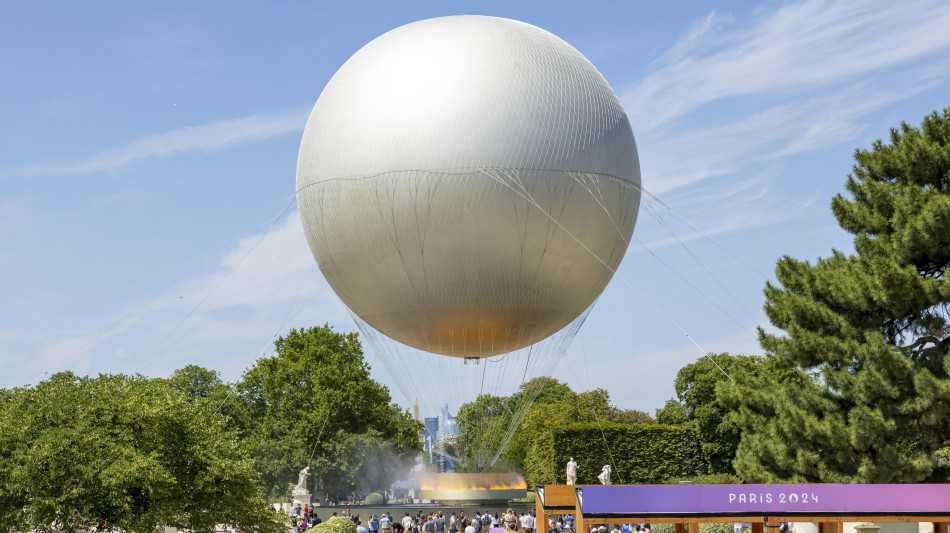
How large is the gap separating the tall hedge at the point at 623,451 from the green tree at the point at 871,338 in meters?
31.1

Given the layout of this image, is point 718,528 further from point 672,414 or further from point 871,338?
point 672,414

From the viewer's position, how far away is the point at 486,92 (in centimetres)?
2484

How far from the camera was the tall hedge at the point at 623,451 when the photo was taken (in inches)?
2202

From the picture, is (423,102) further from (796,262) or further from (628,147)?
(796,262)

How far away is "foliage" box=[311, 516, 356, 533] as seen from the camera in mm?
26666

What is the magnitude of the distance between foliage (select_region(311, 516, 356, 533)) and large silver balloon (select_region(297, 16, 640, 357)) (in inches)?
248

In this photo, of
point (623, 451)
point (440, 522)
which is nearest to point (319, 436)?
point (623, 451)

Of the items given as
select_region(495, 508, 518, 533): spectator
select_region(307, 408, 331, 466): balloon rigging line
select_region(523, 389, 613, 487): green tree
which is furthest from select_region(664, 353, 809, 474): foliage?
select_region(495, 508, 518, 533): spectator

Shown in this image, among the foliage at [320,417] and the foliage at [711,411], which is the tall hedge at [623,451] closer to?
the foliage at [711,411]

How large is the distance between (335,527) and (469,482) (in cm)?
571

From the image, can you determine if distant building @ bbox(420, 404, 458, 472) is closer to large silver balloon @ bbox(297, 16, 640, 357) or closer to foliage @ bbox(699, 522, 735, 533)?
large silver balloon @ bbox(297, 16, 640, 357)

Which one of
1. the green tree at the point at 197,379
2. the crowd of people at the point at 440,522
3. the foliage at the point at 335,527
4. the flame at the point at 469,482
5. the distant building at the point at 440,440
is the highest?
the green tree at the point at 197,379

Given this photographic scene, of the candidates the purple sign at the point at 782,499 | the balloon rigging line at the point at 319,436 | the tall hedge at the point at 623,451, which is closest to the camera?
the purple sign at the point at 782,499

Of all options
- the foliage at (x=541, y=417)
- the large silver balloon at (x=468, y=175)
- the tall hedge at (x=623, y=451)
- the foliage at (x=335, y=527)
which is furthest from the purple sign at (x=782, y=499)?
the foliage at (x=541, y=417)
